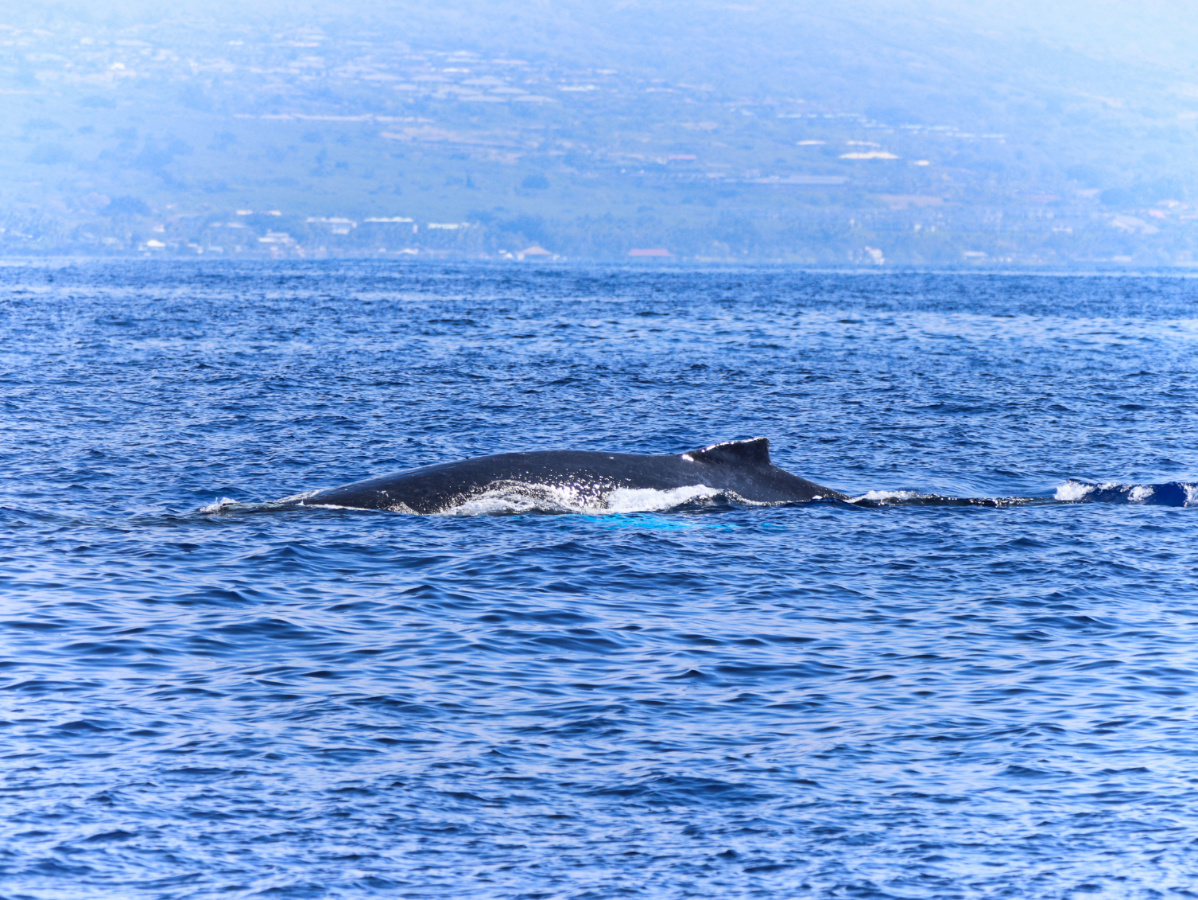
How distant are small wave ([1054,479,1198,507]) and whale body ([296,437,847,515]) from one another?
544 centimetres

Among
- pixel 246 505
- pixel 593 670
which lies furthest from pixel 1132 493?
pixel 246 505

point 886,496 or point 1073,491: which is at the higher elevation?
point 1073,491

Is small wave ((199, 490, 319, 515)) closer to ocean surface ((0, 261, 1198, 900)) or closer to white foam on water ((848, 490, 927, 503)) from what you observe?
ocean surface ((0, 261, 1198, 900))

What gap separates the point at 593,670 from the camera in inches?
516

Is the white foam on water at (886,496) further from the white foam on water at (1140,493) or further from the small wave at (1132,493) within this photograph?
the white foam on water at (1140,493)

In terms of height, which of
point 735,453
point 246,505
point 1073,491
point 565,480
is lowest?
point 246,505

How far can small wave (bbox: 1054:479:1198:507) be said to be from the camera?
22.7 metres

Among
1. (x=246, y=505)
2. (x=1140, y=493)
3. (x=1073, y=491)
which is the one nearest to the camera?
(x=246, y=505)

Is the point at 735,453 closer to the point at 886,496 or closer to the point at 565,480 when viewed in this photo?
the point at 565,480

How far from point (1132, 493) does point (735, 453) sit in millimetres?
6937

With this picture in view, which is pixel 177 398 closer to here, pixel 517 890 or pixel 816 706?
pixel 816 706

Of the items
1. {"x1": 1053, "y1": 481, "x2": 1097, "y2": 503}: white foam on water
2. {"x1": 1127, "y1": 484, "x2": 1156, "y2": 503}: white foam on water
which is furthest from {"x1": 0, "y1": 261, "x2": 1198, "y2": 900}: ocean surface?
{"x1": 1127, "y1": 484, "x2": 1156, "y2": 503}: white foam on water

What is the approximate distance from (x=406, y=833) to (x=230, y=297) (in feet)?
310

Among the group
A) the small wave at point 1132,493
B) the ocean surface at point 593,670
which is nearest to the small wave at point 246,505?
the ocean surface at point 593,670
